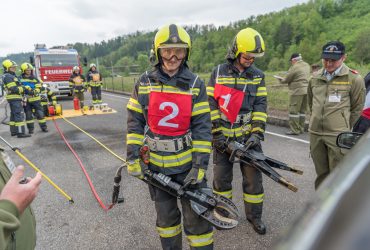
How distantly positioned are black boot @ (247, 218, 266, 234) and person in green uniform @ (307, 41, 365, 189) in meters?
0.93

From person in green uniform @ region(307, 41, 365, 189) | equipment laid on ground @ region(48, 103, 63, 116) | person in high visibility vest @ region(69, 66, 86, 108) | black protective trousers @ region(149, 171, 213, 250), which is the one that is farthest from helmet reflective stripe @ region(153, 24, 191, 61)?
person in high visibility vest @ region(69, 66, 86, 108)

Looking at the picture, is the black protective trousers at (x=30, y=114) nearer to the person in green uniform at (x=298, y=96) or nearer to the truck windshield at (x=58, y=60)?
the person in green uniform at (x=298, y=96)

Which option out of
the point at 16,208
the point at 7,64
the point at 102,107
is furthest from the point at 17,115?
the point at 16,208

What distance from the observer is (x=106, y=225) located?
11.3 feet

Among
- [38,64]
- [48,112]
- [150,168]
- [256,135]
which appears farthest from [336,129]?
[38,64]

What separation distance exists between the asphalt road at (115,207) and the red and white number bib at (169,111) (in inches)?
55.2

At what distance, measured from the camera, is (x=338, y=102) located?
3.26 meters

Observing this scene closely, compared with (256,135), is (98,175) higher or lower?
lower

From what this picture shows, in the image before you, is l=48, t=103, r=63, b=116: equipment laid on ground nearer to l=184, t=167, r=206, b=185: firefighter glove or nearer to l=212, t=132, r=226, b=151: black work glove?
l=212, t=132, r=226, b=151: black work glove

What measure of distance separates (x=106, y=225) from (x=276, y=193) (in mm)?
2368

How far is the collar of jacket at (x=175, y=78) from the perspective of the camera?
7.85 ft

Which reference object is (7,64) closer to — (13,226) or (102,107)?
(102,107)

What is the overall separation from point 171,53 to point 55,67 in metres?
16.2

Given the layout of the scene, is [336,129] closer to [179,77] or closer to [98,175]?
[179,77]
